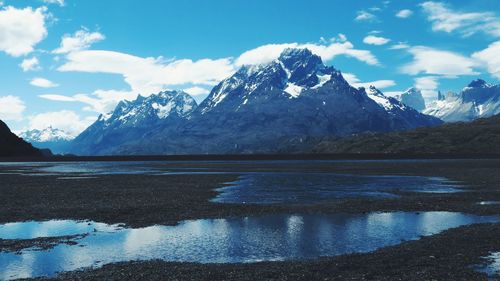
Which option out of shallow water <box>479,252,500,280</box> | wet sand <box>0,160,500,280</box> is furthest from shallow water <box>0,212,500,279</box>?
shallow water <box>479,252,500,280</box>

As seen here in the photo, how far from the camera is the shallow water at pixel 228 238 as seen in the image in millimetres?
28531

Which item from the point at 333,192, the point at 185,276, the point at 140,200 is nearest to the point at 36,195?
the point at 140,200

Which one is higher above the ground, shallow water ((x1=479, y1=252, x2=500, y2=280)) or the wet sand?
the wet sand

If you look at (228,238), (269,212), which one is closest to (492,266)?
(228,238)

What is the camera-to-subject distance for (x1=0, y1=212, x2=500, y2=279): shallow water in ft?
93.6

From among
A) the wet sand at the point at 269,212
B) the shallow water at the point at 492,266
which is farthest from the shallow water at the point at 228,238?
the shallow water at the point at 492,266

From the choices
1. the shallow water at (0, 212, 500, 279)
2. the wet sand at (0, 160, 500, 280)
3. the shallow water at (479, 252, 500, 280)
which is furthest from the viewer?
the shallow water at (0, 212, 500, 279)

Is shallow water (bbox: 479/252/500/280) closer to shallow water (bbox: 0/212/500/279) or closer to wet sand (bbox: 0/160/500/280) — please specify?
wet sand (bbox: 0/160/500/280)

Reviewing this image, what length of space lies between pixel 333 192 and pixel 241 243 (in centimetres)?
3691

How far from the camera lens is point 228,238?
1367 inches

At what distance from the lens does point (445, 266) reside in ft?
83.1

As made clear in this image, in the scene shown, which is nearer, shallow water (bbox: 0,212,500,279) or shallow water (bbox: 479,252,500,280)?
shallow water (bbox: 479,252,500,280)

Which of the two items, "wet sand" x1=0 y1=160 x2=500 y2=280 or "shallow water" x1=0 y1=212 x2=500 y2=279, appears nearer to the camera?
"wet sand" x1=0 y1=160 x2=500 y2=280

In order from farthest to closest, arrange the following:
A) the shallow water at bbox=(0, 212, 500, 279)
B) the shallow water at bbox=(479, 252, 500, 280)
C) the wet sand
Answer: the shallow water at bbox=(0, 212, 500, 279) < the wet sand < the shallow water at bbox=(479, 252, 500, 280)
